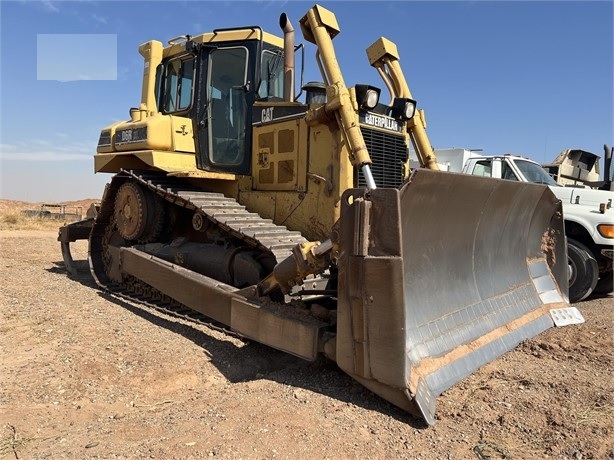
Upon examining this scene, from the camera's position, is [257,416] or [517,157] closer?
[257,416]

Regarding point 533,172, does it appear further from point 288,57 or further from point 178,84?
point 178,84

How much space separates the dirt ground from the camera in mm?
2711

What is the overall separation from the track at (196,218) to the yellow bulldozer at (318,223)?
2cm

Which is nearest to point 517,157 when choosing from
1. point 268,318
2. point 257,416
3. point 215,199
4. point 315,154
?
point 315,154

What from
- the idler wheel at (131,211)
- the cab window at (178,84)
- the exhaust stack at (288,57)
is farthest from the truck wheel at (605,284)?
the idler wheel at (131,211)

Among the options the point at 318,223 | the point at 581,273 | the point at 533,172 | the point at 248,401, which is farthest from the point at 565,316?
the point at 533,172

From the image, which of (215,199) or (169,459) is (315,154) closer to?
(215,199)

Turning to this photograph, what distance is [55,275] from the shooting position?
26.1 feet

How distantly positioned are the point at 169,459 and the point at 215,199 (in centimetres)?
333

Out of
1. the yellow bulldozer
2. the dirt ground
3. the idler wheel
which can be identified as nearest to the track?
the yellow bulldozer

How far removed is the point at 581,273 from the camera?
6.83 m

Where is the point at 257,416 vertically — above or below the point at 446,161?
below

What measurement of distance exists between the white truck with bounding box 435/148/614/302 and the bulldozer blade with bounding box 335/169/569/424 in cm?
145

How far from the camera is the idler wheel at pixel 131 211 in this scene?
602cm
